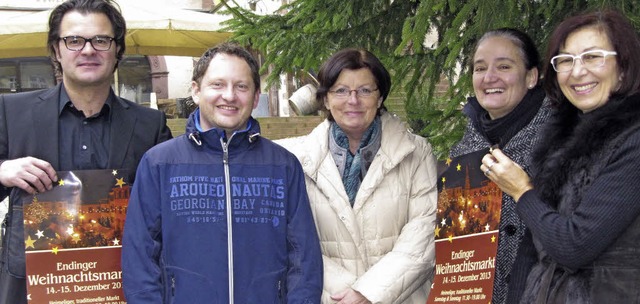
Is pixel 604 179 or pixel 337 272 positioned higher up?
pixel 604 179

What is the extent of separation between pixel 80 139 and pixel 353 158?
4.13ft

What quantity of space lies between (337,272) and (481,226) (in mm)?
702

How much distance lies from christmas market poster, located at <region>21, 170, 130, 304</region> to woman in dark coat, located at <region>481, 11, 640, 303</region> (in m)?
1.58

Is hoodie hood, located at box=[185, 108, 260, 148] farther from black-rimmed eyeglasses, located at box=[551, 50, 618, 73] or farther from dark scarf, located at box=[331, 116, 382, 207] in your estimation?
black-rimmed eyeglasses, located at box=[551, 50, 618, 73]

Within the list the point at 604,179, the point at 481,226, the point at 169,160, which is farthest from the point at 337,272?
the point at 604,179

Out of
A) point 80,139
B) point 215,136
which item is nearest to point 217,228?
point 215,136

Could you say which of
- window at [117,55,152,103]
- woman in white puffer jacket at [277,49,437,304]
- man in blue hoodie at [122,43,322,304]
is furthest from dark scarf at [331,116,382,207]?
window at [117,55,152,103]

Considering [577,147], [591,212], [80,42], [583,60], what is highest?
[80,42]

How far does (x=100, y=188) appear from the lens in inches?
117

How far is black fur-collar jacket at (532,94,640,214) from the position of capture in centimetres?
241

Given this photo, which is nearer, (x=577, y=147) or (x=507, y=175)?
(x=577, y=147)

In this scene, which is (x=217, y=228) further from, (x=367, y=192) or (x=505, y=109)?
(x=505, y=109)

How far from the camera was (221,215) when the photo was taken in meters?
2.85

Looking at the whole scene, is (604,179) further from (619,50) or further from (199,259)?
(199,259)
